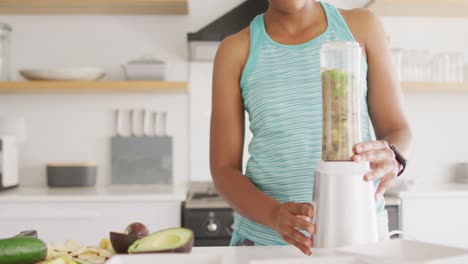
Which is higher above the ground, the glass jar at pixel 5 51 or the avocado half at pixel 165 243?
the glass jar at pixel 5 51

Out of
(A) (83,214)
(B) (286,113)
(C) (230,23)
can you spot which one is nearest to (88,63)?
(C) (230,23)

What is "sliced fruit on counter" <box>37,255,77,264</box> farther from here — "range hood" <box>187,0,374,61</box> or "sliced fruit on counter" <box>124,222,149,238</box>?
"range hood" <box>187,0,374,61</box>

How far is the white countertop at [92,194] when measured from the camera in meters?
2.51

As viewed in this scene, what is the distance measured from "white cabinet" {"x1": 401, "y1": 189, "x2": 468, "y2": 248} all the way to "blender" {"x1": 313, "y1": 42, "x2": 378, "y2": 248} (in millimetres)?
1726

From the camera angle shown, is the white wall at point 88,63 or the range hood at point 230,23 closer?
the range hood at point 230,23

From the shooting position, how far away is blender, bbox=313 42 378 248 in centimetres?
96

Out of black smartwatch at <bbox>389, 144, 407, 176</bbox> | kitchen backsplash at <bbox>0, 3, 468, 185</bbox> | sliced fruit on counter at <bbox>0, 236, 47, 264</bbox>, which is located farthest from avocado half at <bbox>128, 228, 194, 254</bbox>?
kitchen backsplash at <bbox>0, 3, 468, 185</bbox>

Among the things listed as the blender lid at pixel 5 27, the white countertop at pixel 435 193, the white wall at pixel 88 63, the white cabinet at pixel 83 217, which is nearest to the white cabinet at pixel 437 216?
the white countertop at pixel 435 193

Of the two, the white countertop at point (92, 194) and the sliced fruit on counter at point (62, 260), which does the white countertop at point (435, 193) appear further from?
the sliced fruit on counter at point (62, 260)

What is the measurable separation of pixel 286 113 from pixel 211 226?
1.32m

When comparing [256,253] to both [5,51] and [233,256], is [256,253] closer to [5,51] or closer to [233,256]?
[233,256]

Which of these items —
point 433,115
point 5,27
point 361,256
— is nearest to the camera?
point 361,256

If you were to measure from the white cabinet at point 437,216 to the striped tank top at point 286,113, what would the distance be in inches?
58.7

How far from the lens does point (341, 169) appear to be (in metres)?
0.96
